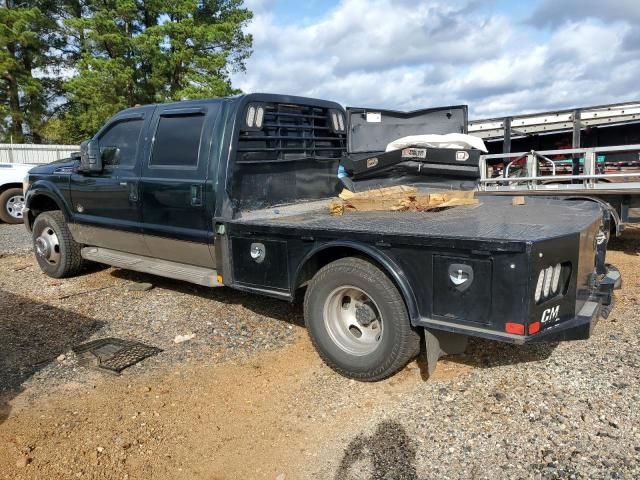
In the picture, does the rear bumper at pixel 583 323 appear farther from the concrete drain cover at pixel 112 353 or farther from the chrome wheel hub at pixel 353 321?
the concrete drain cover at pixel 112 353

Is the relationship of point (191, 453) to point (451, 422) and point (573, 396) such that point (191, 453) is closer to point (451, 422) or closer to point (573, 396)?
point (451, 422)

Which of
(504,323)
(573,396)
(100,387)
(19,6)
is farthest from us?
(19,6)

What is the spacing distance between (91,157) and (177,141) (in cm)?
126

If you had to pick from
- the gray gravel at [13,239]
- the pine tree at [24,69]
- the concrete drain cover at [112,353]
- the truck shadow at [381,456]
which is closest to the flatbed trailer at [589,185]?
the truck shadow at [381,456]

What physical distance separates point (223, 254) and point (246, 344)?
2.63 ft

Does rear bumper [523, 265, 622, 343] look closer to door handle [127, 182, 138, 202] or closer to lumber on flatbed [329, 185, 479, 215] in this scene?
lumber on flatbed [329, 185, 479, 215]

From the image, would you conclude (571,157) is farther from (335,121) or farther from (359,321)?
(359,321)

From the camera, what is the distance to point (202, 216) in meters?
4.71

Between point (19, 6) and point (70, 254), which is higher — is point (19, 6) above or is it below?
above

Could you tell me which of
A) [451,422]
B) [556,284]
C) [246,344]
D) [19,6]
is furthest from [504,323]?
[19,6]

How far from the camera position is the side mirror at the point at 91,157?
5.70 meters

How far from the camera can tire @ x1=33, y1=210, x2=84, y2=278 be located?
6538mm

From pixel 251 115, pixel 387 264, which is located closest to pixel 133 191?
pixel 251 115

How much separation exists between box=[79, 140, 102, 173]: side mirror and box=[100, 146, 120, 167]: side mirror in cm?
6
